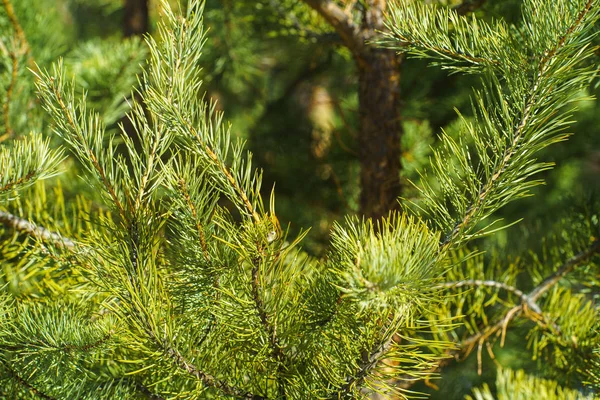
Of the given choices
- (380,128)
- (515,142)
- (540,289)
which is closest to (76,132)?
(515,142)

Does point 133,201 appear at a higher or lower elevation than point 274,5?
lower

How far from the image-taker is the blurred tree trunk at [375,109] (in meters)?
0.74

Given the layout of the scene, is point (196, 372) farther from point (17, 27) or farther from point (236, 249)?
point (17, 27)

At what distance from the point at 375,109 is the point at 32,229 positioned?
45 cm

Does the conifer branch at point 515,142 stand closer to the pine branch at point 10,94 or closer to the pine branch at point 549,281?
the pine branch at point 549,281

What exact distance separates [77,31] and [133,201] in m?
3.08

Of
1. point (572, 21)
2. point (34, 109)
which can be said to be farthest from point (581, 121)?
point (34, 109)

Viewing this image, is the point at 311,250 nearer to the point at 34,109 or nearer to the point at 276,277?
the point at 34,109

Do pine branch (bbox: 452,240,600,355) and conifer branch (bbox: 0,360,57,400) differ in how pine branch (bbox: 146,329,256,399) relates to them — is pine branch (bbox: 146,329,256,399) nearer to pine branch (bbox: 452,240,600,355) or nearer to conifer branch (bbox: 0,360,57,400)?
conifer branch (bbox: 0,360,57,400)

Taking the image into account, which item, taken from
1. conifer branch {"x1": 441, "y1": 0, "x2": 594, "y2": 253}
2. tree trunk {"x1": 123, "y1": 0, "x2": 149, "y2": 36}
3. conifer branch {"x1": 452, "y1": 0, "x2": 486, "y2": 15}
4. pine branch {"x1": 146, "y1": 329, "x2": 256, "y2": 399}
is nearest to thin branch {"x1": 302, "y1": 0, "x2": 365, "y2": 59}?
conifer branch {"x1": 452, "y1": 0, "x2": 486, "y2": 15}

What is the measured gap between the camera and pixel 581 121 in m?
1.46

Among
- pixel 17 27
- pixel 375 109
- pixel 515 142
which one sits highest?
pixel 515 142

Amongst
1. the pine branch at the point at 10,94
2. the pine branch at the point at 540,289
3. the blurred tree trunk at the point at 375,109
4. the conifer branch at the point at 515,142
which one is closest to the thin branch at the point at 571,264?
the pine branch at the point at 540,289

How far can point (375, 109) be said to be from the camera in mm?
767
